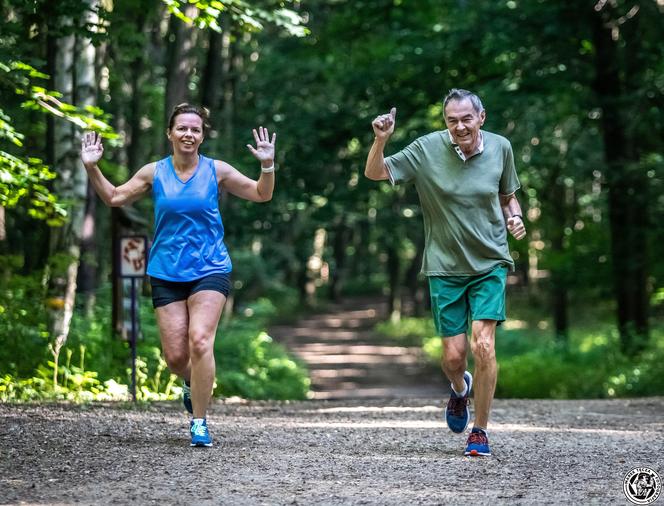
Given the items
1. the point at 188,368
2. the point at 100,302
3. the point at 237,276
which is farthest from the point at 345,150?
the point at 188,368

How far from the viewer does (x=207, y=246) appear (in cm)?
766

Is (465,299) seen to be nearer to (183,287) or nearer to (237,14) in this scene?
(183,287)

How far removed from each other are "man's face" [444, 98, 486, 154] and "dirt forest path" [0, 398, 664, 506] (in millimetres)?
2107

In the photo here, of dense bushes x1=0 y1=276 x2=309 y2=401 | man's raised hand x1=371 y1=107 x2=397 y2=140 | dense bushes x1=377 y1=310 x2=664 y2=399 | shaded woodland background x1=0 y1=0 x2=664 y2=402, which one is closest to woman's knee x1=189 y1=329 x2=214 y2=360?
man's raised hand x1=371 y1=107 x2=397 y2=140

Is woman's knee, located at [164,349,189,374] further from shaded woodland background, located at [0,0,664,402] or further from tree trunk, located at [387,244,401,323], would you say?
tree trunk, located at [387,244,401,323]

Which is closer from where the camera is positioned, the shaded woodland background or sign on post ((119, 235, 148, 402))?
sign on post ((119, 235, 148, 402))

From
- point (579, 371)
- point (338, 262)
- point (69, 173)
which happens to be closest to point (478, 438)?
point (69, 173)

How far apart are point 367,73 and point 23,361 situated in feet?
49.1

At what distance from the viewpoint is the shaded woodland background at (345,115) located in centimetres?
1404

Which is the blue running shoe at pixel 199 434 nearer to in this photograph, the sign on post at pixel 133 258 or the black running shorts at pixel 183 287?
the black running shorts at pixel 183 287

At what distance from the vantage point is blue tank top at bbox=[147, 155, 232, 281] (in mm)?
7598

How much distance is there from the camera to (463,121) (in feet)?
24.5

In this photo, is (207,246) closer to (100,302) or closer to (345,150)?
(100,302)

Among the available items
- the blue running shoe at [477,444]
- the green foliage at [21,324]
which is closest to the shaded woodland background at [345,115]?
the green foliage at [21,324]
